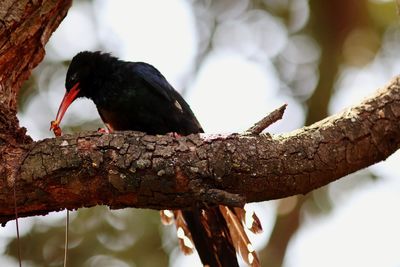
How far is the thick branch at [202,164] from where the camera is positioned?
143 inches

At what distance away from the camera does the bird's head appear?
19.6ft

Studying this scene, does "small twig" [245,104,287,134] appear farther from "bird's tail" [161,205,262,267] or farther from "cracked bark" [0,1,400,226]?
"bird's tail" [161,205,262,267]

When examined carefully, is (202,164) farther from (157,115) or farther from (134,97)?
(134,97)

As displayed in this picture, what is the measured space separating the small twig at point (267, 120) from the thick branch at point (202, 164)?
43mm

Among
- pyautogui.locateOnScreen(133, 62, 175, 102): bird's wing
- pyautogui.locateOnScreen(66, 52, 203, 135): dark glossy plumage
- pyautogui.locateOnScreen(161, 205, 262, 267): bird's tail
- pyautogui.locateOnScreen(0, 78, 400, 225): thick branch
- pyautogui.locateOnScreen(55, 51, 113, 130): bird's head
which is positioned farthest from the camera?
pyautogui.locateOnScreen(55, 51, 113, 130): bird's head

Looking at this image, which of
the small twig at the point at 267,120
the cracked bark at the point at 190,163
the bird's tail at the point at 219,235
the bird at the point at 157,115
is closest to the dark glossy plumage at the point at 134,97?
the bird at the point at 157,115

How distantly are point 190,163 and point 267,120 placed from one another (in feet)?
1.46

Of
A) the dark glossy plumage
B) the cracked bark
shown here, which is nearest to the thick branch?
the cracked bark

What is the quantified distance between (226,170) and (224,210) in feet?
3.87

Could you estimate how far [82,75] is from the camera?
5.98 meters

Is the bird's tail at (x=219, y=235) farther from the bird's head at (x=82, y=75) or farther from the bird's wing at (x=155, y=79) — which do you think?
the bird's head at (x=82, y=75)

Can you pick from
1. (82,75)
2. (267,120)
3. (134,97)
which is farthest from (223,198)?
(82,75)

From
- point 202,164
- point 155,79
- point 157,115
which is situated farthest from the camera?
point 155,79

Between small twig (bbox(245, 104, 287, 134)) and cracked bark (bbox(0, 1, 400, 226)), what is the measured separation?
1.8 inches
